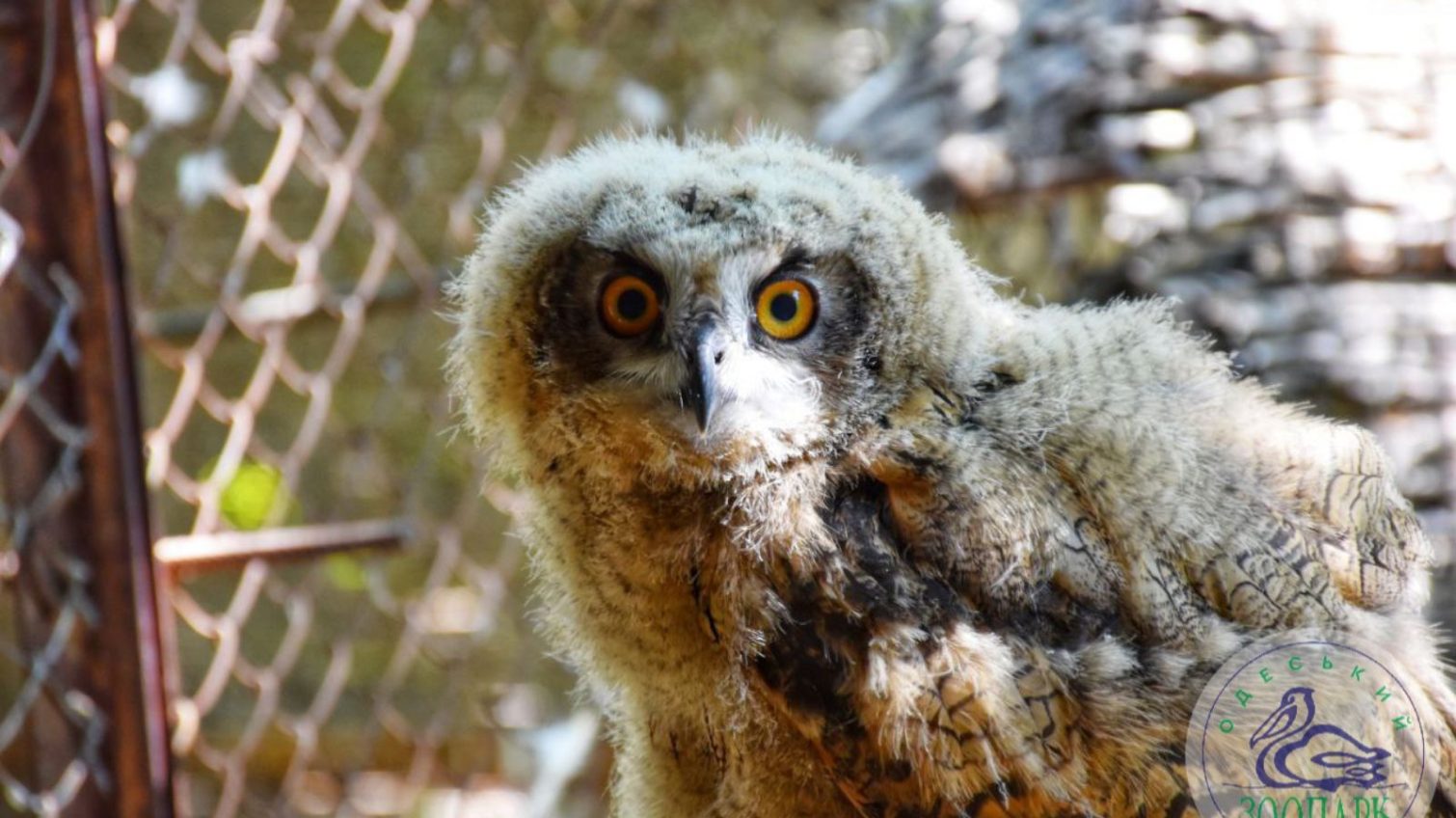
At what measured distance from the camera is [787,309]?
1.90m

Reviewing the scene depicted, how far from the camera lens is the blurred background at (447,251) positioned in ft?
7.64

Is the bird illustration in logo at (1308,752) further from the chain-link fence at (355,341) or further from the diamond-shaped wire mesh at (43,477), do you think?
the chain-link fence at (355,341)

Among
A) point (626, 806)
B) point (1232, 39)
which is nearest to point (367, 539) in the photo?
point (626, 806)

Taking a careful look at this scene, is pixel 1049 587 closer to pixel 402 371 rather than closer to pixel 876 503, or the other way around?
pixel 876 503

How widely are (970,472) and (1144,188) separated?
159 cm

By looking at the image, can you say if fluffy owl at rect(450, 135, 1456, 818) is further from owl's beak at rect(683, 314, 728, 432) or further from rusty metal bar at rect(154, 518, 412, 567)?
rusty metal bar at rect(154, 518, 412, 567)

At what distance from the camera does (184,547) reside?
284 cm

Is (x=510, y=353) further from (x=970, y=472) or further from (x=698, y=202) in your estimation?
(x=970, y=472)

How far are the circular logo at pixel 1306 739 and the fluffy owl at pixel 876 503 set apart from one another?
1.4 inches

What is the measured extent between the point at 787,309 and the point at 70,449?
129 centimetres

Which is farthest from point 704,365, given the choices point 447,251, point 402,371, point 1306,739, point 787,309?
point 447,251

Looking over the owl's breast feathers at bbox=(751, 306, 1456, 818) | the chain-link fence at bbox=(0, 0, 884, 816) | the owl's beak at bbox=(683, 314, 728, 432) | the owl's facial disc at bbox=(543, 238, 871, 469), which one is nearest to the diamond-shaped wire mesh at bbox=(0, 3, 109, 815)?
the chain-link fence at bbox=(0, 0, 884, 816)

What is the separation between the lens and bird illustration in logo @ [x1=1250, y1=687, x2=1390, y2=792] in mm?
1635

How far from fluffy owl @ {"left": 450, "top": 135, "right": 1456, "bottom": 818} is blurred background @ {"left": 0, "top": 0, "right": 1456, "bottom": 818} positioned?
852 mm
